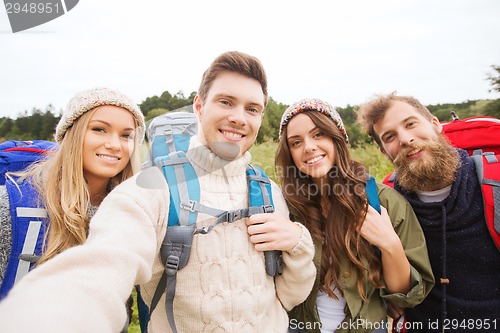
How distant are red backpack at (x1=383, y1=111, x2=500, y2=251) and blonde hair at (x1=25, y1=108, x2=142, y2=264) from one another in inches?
96.5

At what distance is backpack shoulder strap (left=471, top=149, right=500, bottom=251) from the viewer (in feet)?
6.56

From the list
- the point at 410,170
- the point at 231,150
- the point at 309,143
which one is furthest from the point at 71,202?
the point at 410,170

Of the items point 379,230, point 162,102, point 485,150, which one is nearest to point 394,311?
point 379,230

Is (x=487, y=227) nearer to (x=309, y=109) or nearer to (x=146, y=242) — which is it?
Result: (x=309, y=109)

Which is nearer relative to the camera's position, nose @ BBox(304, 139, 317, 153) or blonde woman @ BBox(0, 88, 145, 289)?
blonde woman @ BBox(0, 88, 145, 289)

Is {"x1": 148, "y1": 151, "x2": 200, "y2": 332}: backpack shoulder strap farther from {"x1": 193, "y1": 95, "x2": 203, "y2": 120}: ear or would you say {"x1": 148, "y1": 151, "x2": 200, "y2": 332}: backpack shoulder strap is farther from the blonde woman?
the blonde woman

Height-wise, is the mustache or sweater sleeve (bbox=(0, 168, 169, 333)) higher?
the mustache

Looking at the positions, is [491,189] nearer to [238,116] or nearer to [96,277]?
[238,116]

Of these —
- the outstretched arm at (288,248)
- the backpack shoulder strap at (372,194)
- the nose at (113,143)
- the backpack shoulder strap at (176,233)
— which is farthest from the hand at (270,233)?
the nose at (113,143)

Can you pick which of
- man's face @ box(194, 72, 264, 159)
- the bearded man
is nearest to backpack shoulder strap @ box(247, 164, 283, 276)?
man's face @ box(194, 72, 264, 159)

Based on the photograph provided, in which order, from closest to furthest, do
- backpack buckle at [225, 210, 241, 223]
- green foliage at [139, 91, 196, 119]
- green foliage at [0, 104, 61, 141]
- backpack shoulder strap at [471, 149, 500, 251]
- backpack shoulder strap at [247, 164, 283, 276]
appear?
1. backpack buckle at [225, 210, 241, 223]
2. backpack shoulder strap at [247, 164, 283, 276]
3. backpack shoulder strap at [471, 149, 500, 251]
4. green foliage at [139, 91, 196, 119]
5. green foliage at [0, 104, 61, 141]

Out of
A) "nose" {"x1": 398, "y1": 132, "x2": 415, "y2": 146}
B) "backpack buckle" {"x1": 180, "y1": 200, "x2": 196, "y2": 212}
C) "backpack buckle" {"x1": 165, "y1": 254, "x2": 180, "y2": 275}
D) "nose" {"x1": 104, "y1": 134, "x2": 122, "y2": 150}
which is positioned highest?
"nose" {"x1": 104, "y1": 134, "x2": 122, "y2": 150}

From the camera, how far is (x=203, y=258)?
54.1 inches

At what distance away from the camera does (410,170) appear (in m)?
2.30
